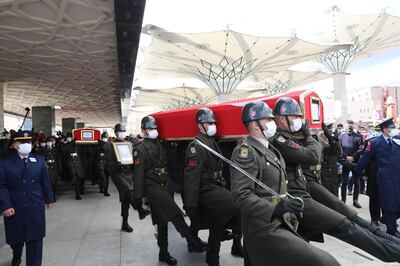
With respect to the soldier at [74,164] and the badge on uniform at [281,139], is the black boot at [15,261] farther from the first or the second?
the soldier at [74,164]

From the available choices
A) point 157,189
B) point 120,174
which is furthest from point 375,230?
point 120,174

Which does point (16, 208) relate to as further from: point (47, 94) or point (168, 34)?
point (168, 34)

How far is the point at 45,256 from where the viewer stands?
5.00 meters

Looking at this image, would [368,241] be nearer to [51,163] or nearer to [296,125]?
[296,125]

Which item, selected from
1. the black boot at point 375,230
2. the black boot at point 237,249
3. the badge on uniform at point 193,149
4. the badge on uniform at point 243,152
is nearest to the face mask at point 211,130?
the badge on uniform at point 193,149

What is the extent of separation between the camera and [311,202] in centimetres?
332

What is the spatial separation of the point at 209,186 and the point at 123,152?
356 centimetres

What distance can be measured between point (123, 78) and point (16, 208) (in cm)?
877

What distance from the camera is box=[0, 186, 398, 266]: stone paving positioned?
4.54 m

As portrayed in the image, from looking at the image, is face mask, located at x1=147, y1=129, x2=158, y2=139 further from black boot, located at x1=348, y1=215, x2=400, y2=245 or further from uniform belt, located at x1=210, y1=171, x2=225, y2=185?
black boot, located at x1=348, y1=215, x2=400, y2=245

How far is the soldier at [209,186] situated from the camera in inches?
155

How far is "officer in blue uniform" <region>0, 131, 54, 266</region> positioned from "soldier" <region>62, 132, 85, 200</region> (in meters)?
6.18

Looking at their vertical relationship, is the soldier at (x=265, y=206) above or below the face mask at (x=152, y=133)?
below

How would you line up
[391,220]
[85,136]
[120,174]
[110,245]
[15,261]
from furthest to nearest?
[85,136] → [120,174] → [110,245] → [391,220] → [15,261]
